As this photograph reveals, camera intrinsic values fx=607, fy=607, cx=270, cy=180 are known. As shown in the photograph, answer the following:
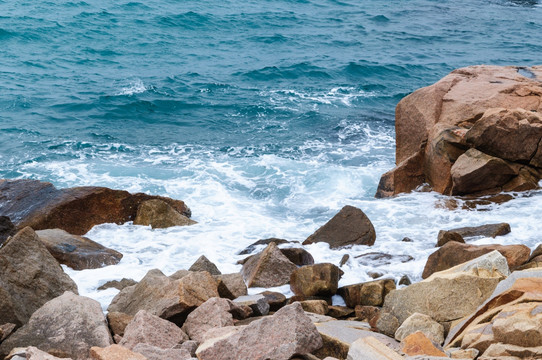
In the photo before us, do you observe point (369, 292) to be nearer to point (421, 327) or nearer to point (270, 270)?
point (270, 270)

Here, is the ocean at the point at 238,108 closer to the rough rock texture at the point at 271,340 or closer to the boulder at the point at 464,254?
the boulder at the point at 464,254

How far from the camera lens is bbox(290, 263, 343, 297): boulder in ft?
22.2

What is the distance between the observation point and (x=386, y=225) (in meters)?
9.23

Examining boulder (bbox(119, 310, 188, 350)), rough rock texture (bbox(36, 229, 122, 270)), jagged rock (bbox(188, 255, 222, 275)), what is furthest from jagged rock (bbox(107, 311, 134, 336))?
rough rock texture (bbox(36, 229, 122, 270))

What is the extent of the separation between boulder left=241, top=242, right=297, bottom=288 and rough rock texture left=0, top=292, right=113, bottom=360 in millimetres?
2098

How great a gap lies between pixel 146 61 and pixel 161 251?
13.8 meters

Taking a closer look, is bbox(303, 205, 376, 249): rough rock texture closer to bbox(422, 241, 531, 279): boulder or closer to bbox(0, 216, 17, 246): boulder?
bbox(422, 241, 531, 279): boulder

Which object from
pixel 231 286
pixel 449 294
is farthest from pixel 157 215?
pixel 449 294

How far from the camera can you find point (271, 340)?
4348 millimetres

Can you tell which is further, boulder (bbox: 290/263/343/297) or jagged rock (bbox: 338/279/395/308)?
boulder (bbox: 290/263/343/297)

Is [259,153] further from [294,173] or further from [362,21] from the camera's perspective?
[362,21]

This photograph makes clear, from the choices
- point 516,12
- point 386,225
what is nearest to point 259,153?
point 386,225

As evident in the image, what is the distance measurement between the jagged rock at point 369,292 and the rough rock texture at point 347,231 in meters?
1.77

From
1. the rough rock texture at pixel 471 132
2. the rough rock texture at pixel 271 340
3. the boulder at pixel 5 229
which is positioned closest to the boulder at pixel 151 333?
the rough rock texture at pixel 271 340
